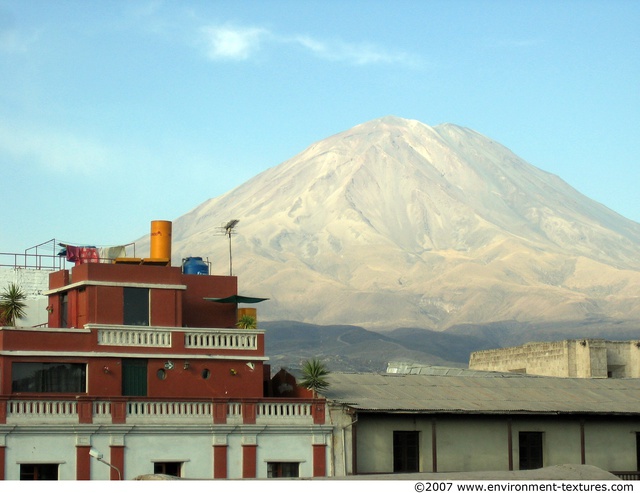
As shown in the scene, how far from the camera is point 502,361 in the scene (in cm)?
9150

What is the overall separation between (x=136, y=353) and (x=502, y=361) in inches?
1852

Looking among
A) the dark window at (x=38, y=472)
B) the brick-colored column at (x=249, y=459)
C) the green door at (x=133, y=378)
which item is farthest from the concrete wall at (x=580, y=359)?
Answer: the dark window at (x=38, y=472)

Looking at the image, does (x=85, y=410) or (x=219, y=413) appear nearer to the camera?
(x=85, y=410)

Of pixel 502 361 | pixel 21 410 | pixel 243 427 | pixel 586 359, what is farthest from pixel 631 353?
pixel 21 410

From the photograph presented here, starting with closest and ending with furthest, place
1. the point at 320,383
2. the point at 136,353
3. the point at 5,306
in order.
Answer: the point at 136,353, the point at 320,383, the point at 5,306

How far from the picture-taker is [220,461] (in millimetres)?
47594

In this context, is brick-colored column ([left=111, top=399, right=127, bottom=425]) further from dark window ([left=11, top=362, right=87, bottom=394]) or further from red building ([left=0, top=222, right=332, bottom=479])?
dark window ([left=11, top=362, right=87, bottom=394])

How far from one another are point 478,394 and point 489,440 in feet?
9.43

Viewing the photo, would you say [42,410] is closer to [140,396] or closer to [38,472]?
[38,472]

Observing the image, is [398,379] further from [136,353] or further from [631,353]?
[631,353]

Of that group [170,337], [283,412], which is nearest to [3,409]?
[170,337]

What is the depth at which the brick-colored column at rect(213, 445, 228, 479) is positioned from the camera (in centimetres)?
4738

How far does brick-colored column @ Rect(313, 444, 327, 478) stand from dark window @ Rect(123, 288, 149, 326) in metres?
8.17

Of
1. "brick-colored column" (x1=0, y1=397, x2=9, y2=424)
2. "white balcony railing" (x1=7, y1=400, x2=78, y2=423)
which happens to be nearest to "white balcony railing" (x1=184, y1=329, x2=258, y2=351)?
"white balcony railing" (x1=7, y1=400, x2=78, y2=423)
